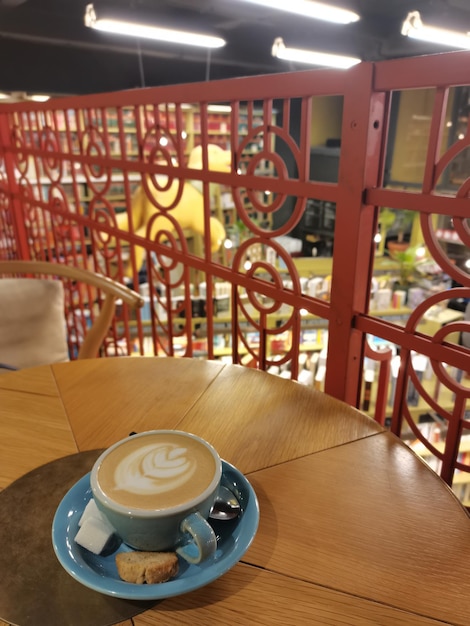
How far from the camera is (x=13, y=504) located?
2.15 feet

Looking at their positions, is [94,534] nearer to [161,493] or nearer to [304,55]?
[161,493]

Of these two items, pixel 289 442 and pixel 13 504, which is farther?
pixel 289 442

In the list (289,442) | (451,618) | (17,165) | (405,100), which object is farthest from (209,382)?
(405,100)

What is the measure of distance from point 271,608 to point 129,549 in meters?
0.18

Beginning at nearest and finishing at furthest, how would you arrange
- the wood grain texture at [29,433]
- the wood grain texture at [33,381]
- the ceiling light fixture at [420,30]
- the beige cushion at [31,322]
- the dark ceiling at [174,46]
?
1. the wood grain texture at [29,433]
2. the wood grain texture at [33,381]
3. the beige cushion at [31,322]
4. the ceiling light fixture at [420,30]
5. the dark ceiling at [174,46]

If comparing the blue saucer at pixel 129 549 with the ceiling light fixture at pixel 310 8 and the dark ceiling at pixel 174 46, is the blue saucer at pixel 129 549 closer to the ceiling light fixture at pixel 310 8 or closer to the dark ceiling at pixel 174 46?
the ceiling light fixture at pixel 310 8

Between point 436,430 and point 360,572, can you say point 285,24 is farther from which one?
point 360,572

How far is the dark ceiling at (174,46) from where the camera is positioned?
5172mm

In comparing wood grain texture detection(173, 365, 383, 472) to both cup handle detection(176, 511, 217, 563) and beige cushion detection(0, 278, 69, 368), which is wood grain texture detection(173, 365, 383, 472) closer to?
cup handle detection(176, 511, 217, 563)

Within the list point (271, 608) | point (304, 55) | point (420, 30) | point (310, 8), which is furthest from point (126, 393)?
point (304, 55)

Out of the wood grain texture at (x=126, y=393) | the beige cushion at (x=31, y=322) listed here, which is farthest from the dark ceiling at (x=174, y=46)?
the wood grain texture at (x=126, y=393)

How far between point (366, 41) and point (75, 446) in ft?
22.5

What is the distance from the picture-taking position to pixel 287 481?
2.28 feet

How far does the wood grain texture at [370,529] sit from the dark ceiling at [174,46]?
184 inches
